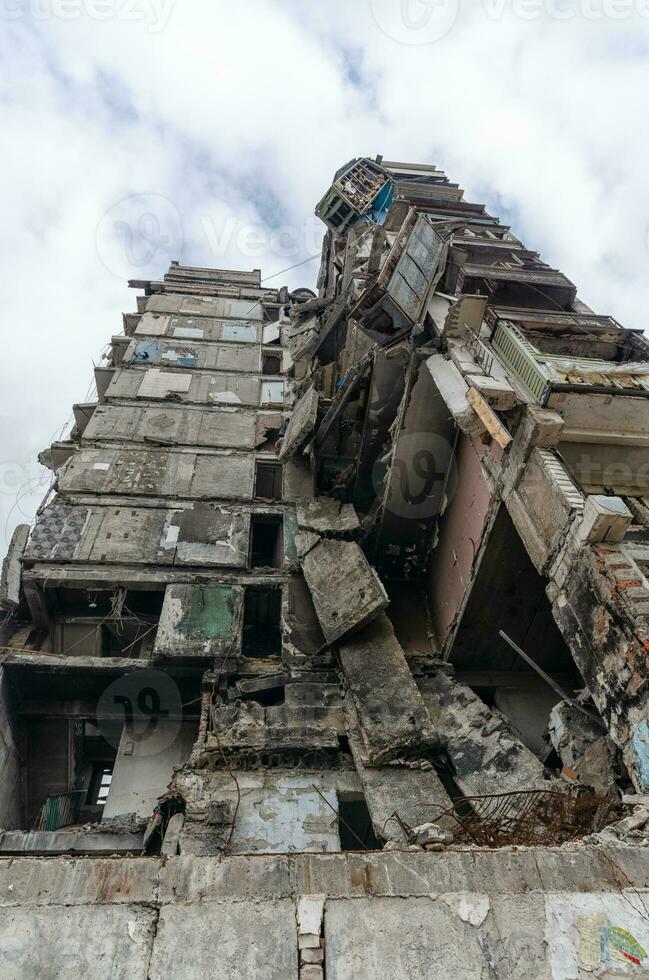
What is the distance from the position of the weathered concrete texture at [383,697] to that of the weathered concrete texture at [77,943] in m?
5.60

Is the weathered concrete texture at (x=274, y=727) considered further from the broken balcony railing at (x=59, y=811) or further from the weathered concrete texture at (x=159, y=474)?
the weathered concrete texture at (x=159, y=474)

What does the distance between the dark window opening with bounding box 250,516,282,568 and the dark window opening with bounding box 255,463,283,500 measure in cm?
147

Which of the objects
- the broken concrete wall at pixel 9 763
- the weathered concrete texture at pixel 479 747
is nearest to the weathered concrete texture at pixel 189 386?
the broken concrete wall at pixel 9 763

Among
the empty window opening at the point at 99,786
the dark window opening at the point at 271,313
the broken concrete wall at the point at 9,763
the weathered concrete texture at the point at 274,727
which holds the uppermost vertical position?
the dark window opening at the point at 271,313

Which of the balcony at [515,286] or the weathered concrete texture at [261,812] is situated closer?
the weathered concrete texture at [261,812]

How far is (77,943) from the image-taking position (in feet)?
14.2

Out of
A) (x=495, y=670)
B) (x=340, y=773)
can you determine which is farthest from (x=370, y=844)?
(x=495, y=670)

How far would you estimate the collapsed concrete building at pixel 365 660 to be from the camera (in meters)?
4.52

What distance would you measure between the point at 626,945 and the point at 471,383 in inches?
312

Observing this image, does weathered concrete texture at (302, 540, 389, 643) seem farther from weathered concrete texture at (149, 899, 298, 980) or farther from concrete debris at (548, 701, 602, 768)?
weathered concrete texture at (149, 899, 298, 980)

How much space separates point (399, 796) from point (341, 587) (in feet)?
15.9

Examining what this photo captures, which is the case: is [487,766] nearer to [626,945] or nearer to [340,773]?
[340,773]

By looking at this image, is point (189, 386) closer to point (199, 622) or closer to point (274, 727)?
point (199, 622)

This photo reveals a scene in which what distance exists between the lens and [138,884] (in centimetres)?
467
